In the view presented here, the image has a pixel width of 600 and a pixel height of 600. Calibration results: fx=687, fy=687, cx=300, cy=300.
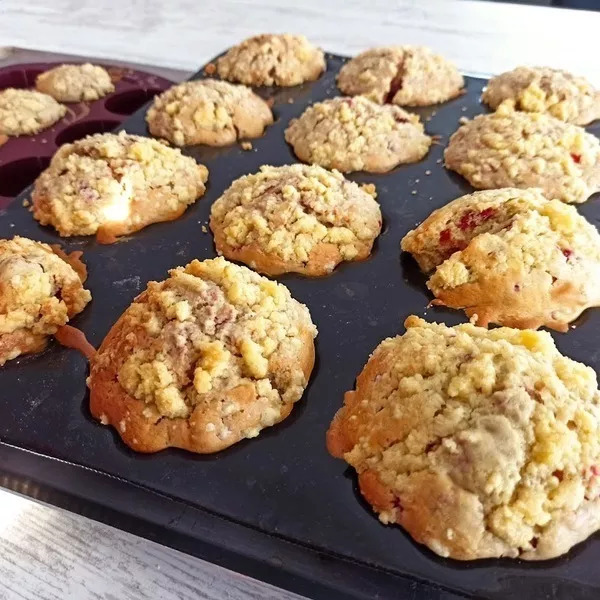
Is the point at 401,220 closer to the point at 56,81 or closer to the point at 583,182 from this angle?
the point at 583,182

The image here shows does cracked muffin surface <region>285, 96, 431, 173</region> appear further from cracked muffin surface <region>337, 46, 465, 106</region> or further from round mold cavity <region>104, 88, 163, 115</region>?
round mold cavity <region>104, 88, 163, 115</region>

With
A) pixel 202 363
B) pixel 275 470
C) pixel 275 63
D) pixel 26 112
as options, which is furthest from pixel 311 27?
pixel 275 470

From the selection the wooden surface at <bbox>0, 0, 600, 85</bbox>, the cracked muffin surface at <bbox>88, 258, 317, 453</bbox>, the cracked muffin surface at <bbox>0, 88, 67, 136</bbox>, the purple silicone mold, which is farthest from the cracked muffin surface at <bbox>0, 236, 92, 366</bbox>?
the wooden surface at <bbox>0, 0, 600, 85</bbox>

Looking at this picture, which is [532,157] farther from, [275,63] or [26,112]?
[26,112]

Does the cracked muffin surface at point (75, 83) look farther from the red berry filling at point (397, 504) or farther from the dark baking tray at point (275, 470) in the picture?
the red berry filling at point (397, 504)

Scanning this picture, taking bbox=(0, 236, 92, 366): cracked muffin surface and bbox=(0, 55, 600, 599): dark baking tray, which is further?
bbox=(0, 236, 92, 366): cracked muffin surface

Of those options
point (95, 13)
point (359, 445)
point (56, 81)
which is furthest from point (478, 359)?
point (95, 13)
